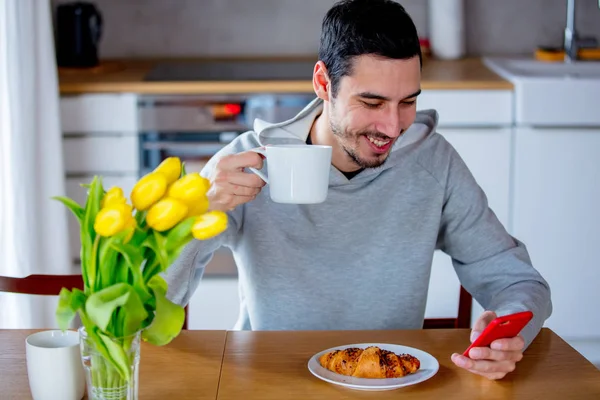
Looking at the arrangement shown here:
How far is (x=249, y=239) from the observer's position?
5.74ft

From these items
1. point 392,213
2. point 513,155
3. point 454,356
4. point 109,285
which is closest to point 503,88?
point 513,155

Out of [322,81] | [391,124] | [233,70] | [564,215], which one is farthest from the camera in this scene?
[233,70]

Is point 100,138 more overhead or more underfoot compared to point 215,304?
more overhead

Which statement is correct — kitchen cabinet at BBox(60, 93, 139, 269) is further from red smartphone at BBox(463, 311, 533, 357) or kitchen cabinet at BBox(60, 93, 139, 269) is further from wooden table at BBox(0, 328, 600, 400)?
red smartphone at BBox(463, 311, 533, 357)

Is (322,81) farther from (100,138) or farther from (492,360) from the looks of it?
(100,138)

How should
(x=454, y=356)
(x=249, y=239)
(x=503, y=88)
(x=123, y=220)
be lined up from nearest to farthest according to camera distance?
(x=123, y=220) < (x=454, y=356) < (x=249, y=239) < (x=503, y=88)

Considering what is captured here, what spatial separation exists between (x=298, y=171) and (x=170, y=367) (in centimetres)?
34

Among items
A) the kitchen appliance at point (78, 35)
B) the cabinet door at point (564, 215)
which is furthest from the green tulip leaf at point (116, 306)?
the kitchen appliance at point (78, 35)

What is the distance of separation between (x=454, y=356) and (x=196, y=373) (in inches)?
14.5

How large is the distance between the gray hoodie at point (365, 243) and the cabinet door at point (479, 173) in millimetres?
1210

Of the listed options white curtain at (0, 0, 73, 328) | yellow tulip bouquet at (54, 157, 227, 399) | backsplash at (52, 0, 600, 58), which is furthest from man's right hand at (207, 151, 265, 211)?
backsplash at (52, 0, 600, 58)

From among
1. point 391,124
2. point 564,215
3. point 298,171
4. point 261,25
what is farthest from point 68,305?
point 261,25

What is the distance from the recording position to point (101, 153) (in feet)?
9.75

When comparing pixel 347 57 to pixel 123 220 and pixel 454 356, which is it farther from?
pixel 123 220
